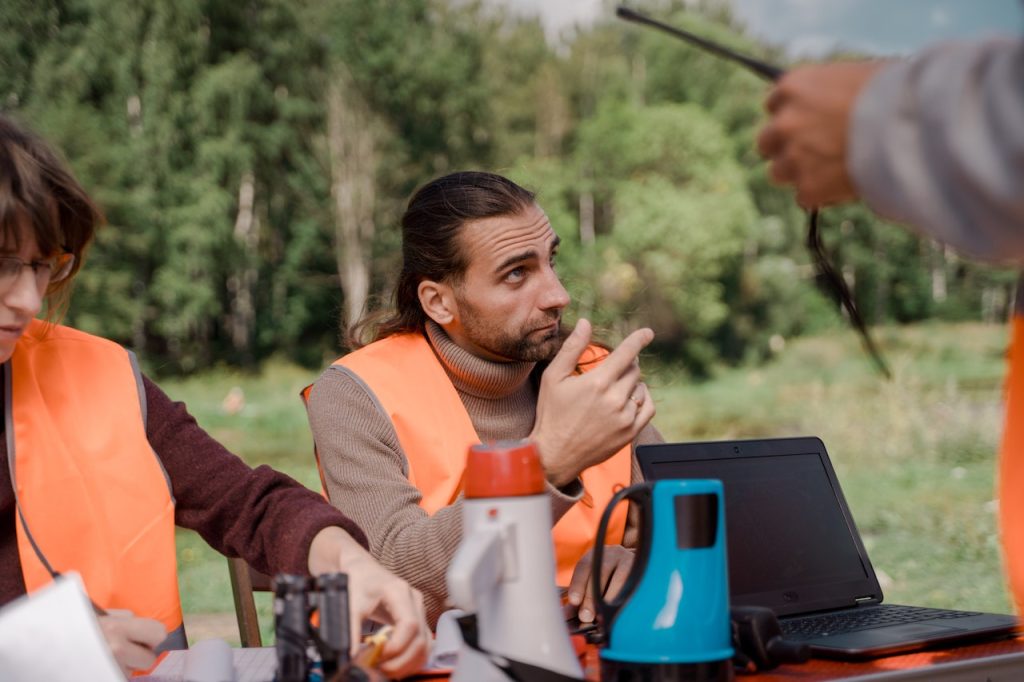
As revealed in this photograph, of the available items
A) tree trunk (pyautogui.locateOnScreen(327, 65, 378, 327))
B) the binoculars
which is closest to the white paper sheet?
the binoculars

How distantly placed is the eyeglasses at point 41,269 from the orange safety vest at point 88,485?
17 cm

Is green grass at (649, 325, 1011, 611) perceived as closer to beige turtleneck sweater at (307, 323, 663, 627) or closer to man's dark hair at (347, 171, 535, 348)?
beige turtleneck sweater at (307, 323, 663, 627)

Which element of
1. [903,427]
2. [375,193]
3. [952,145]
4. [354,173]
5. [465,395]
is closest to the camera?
[952,145]

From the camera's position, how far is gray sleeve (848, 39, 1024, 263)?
34.8 inches

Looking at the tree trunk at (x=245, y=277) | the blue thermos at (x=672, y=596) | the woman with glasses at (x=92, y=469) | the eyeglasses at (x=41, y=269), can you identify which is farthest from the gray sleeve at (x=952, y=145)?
the tree trunk at (x=245, y=277)

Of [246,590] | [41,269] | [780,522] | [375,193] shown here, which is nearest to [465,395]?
[246,590]

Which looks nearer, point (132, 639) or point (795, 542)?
point (132, 639)

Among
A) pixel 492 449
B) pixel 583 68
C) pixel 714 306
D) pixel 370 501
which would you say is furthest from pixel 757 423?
pixel 492 449

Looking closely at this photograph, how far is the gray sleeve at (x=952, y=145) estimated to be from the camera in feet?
2.90

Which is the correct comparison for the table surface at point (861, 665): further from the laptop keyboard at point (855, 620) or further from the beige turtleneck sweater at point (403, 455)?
the beige turtleneck sweater at point (403, 455)

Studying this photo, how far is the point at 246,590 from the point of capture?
7.08 ft

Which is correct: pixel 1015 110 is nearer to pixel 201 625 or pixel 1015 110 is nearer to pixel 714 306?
pixel 201 625

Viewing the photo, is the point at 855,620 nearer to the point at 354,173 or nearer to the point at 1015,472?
the point at 1015,472

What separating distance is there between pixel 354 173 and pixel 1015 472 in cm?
A: 1463
